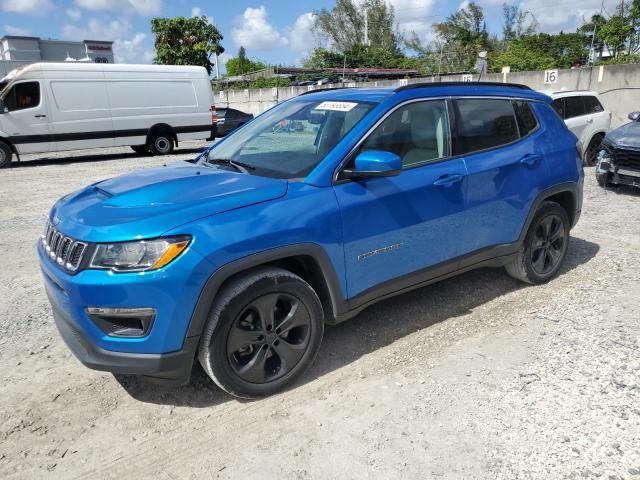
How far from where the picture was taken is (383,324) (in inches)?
154

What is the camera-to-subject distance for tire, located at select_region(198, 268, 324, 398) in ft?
8.91

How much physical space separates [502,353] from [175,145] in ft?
46.9

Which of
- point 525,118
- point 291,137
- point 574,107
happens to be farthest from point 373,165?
point 574,107

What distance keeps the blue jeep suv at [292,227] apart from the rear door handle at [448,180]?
10 mm

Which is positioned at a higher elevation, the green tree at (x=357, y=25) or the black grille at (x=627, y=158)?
the green tree at (x=357, y=25)

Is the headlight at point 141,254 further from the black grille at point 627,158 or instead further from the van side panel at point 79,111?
the van side panel at point 79,111

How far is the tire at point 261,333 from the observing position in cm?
272

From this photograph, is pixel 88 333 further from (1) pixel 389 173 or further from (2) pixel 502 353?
(2) pixel 502 353

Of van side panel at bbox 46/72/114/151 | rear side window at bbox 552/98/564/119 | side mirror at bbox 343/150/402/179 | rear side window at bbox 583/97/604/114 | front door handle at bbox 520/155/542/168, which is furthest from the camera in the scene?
van side panel at bbox 46/72/114/151

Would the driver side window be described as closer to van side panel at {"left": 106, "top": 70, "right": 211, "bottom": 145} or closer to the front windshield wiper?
the front windshield wiper

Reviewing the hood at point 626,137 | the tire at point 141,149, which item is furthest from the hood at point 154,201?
the tire at point 141,149

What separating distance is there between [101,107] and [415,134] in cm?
1269

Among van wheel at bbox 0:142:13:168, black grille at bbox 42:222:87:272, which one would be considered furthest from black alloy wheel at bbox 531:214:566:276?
van wheel at bbox 0:142:13:168

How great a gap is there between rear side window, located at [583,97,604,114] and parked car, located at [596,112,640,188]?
1945 mm
